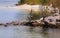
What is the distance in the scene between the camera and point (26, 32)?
13.0m

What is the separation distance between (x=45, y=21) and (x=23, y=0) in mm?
1310

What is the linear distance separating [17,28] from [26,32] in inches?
18.3

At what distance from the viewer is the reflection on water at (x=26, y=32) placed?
1273 centimetres

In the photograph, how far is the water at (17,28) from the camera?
1289 centimetres

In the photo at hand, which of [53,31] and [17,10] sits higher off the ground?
[17,10]

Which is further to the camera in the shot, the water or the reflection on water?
the water

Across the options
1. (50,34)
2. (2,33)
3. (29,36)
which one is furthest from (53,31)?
(2,33)

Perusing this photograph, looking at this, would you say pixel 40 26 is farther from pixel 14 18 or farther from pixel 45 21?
pixel 14 18

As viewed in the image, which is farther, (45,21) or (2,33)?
(45,21)

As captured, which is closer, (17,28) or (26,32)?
(26,32)

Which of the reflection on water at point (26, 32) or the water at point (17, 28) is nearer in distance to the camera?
the reflection on water at point (26, 32)

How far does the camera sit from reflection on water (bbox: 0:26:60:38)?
1273cm

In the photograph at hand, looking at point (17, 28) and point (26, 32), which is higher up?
point (17, 28)

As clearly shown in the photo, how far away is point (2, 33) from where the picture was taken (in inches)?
504
